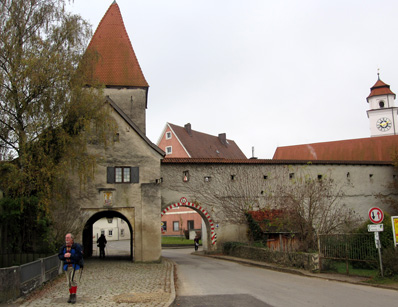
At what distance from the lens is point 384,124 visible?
63.2 m

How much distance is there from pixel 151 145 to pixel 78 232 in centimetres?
555

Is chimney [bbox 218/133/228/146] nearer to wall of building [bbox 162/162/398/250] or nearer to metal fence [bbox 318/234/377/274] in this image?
wall of building [bbox 162/162/398/250]

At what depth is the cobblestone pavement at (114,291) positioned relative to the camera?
1025 centimetres

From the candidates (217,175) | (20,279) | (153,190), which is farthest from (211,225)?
(20,279)

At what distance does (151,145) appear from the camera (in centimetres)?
2312

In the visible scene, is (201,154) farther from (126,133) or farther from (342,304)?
(342,304)

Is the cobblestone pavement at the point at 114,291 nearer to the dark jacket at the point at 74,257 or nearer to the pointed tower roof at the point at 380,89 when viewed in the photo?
the dark jacket at the point at 74,257

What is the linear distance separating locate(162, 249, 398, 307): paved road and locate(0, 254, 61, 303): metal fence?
3.71m

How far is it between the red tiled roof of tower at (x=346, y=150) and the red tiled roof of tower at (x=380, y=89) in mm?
20270

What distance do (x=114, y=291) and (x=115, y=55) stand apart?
20.1 meters

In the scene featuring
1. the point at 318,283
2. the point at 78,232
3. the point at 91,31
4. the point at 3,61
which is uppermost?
the point at 91,31

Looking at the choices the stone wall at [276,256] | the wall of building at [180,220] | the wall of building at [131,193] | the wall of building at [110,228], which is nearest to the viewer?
the stone wall at [276,256]

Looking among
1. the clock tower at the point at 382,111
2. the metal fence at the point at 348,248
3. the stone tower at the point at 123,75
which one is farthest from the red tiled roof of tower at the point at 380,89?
the metal fence at the point at 348,248

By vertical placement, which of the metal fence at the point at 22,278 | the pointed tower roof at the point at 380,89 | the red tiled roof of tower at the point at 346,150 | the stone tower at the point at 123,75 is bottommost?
the metal fence at the point at 22,278
